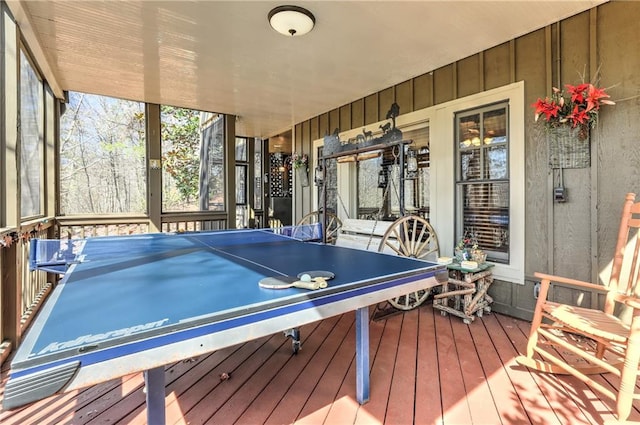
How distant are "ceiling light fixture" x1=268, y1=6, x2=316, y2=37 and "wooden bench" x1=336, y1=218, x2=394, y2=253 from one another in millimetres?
2120

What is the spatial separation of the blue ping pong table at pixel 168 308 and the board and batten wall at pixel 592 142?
1966 millimetres

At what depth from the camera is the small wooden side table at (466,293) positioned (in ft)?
10.6

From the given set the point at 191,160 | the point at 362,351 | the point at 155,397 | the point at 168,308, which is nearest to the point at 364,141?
the point at 362,351

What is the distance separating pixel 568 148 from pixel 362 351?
2.71 m

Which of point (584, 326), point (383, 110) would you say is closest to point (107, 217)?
point (383, 110)

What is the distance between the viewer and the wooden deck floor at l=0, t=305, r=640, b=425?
5.98 feet

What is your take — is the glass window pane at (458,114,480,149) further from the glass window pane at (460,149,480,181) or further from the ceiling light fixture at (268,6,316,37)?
the ceiling light fixture at (268,6,316,37)

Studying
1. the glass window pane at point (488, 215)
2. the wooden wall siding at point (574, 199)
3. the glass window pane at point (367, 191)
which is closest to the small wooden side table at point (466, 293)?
the glass window pane at point (488, 215)

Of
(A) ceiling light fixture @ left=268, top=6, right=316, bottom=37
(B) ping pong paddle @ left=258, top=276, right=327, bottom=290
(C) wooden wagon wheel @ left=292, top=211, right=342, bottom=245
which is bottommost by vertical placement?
(B) ping pong paddle @ left=258, top=276, right=327, bottom=290

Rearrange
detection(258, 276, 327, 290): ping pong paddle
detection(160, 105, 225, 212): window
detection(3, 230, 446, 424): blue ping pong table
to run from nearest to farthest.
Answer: detection(3, 230, 446, 424): blue ping pong table < detection(258, 276, 327, 290): ping pong paddle < detection(160, 105, 225, 212): window

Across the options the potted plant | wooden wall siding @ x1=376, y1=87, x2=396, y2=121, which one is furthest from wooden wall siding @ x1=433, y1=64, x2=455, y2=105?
the potted plant

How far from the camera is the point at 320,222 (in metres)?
4.23

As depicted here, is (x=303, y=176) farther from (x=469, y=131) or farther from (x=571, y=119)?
(x=571, y=119)

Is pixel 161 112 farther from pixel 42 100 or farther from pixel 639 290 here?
pixel 639 290
